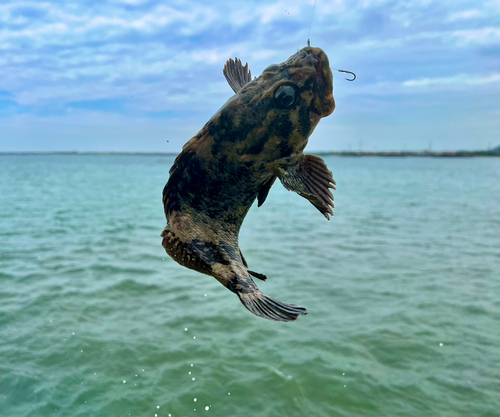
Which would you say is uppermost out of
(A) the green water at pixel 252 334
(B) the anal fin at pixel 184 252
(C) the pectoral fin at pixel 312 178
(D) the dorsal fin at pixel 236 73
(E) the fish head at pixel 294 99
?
(D) the dorsal fin at pixel 236 73

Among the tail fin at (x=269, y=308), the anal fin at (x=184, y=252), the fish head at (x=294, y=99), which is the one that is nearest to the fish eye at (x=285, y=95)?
the fish head at (x=294, y=99)

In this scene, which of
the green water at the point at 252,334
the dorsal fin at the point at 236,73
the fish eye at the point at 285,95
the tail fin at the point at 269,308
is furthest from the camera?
the green water at the point at 252,334

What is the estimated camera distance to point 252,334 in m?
10.7

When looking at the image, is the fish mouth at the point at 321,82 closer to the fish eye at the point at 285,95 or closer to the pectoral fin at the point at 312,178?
the fish eye at the point at 285,95

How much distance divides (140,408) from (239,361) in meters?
2.44

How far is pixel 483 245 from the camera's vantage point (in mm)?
19984

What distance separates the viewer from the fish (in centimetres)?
253

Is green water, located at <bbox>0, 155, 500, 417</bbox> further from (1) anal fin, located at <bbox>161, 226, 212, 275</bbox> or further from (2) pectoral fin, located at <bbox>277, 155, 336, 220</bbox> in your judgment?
(2) pectoral fin, located at <bbox>277, 155, 336, 220</bbox>

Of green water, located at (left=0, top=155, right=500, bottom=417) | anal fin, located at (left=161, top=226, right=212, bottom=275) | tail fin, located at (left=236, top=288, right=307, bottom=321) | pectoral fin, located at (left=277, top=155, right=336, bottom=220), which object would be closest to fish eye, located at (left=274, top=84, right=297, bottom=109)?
pectoral fin, located at (left=277, top=155, right=336, bottom=220)

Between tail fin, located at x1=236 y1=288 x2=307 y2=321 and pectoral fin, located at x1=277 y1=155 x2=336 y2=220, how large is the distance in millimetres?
653

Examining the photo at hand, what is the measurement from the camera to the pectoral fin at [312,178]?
8.34ft

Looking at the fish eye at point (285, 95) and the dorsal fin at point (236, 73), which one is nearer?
the fish eye at point (285, 95)

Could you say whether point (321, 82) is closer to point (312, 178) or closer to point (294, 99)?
point (294, 99)

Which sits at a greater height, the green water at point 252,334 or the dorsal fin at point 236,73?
the dorsal fin at point 236,73
